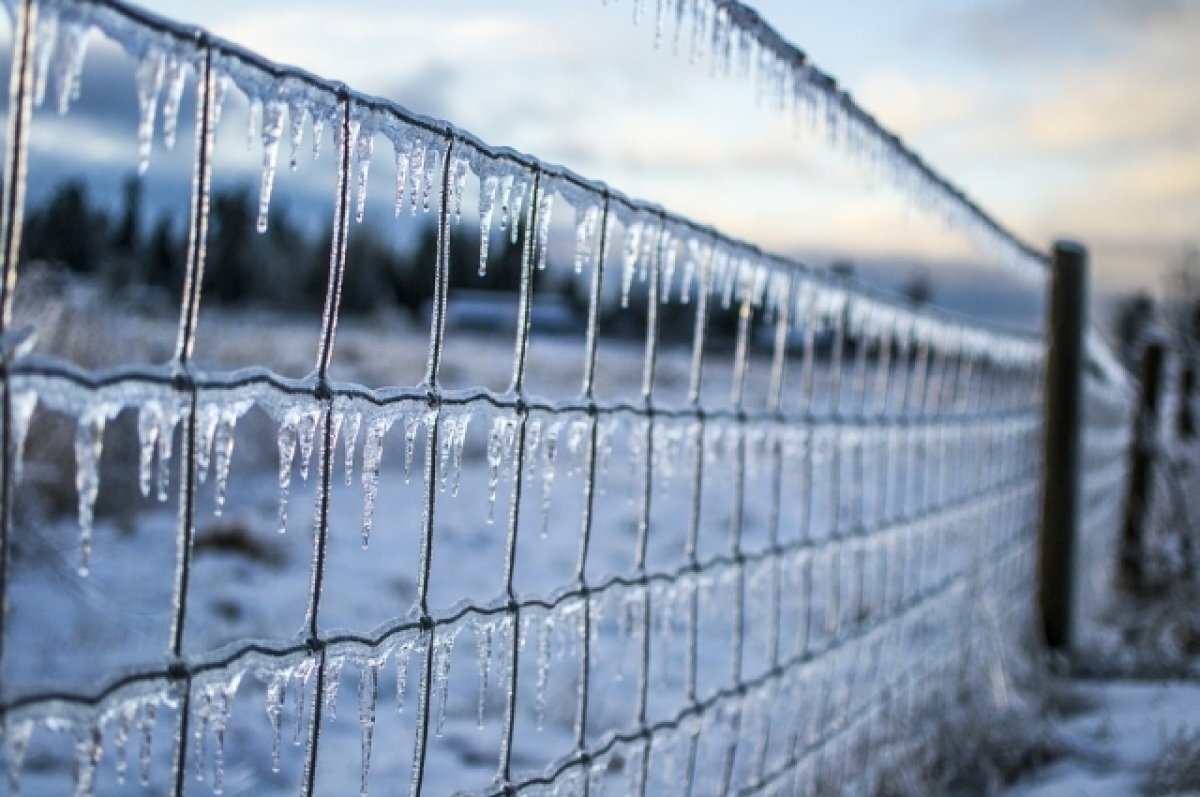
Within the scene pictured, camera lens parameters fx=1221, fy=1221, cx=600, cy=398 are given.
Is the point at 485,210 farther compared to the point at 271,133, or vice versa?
the point at 485,210

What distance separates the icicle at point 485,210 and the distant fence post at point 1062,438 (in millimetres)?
3493

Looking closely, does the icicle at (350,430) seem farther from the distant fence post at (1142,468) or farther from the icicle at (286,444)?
the distant fence post at (1142,468)

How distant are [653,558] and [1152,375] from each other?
3.11 metres

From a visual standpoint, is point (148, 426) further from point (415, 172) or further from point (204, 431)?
point (415, 172)

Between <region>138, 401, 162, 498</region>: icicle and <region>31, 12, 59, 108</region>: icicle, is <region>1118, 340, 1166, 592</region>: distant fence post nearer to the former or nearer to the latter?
<region>138, 401, 162, 498</region>: icicle

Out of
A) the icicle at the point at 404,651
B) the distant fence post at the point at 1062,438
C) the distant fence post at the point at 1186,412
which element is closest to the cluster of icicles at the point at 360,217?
the icicle at the point at 404,651

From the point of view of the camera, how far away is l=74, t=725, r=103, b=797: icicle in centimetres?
100

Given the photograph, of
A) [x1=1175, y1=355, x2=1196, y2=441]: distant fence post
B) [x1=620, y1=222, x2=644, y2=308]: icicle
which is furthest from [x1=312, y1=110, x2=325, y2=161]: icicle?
[x1=1175, y1=355, x2=1196, y2=441]: distant fence post

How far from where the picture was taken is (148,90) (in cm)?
99

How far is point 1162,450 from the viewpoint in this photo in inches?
250

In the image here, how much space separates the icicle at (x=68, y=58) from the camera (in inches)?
35.1

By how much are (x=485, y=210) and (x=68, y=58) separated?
Answer: 58 cm

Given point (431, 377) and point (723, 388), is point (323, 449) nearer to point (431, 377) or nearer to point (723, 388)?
point (431, 377)

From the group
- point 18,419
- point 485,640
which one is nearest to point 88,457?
point 18,419
